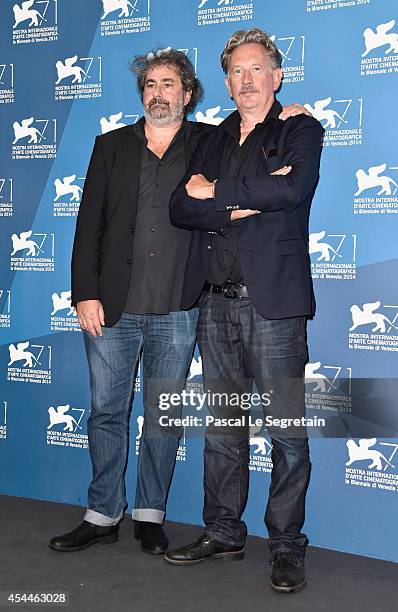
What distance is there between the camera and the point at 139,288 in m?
2.88

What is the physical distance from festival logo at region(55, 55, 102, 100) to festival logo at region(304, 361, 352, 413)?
5.49 ft

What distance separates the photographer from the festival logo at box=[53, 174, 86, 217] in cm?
350

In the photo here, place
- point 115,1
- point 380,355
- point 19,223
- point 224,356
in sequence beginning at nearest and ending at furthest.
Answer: point 224,356
point 380,355
point 115,1
point 19,223

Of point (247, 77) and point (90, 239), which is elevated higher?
point (247, 77)

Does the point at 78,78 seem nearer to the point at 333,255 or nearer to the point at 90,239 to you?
the point at 90,239

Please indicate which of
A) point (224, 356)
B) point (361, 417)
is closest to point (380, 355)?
point (361, 417)

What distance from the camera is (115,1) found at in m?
3.39

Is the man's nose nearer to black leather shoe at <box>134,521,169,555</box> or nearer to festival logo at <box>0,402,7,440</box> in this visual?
Answer: black leather shoe at <box>134,521,169,555</box>

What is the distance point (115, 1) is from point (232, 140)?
44.3 inches

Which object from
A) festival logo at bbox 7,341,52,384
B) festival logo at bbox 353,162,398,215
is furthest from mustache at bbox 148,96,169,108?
festival logo at bbox 7,341,52,384

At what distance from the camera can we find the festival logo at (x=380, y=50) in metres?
2.84

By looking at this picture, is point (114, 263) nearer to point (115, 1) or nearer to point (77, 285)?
point (77, 285)

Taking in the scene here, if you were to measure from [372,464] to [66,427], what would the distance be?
1.52m

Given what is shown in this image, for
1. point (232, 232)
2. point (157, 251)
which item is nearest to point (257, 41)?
point (232, 232)
